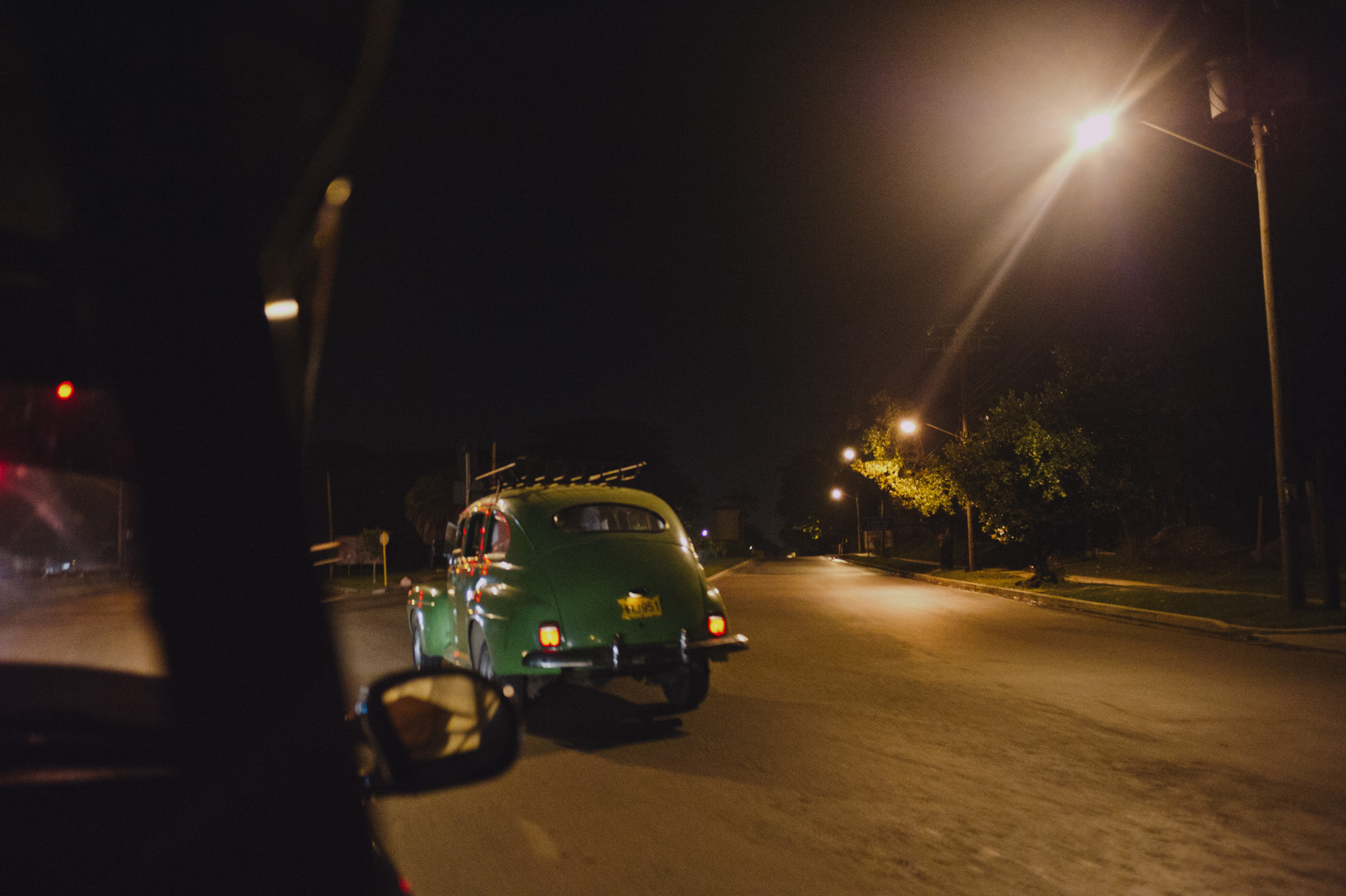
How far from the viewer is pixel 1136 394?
33812 millimetres

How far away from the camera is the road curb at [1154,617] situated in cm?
1455

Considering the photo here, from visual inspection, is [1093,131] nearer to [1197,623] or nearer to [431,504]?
[1197,623]

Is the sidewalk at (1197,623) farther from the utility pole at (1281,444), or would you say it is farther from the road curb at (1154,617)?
the utility pole at (1281,444)

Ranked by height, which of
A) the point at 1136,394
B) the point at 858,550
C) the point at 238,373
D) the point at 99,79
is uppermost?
the point at 1136,394

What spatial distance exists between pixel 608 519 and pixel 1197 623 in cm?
1201

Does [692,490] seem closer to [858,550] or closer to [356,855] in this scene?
[858,550]

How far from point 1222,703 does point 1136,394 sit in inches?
1091

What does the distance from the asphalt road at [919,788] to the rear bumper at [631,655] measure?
0.57 metres

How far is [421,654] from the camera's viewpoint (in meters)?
11.5

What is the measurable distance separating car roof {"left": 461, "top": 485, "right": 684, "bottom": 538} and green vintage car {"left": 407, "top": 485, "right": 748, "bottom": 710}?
0.5 inches

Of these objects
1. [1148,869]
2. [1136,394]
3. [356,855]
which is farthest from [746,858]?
[1136,394]

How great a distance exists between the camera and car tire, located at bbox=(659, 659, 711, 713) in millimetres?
8953

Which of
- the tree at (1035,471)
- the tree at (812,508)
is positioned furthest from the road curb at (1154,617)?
the tree at (812,508)

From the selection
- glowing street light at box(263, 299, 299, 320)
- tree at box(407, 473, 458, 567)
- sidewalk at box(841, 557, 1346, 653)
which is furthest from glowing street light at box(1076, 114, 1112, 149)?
tree at box(407, 473, 458, 567)
